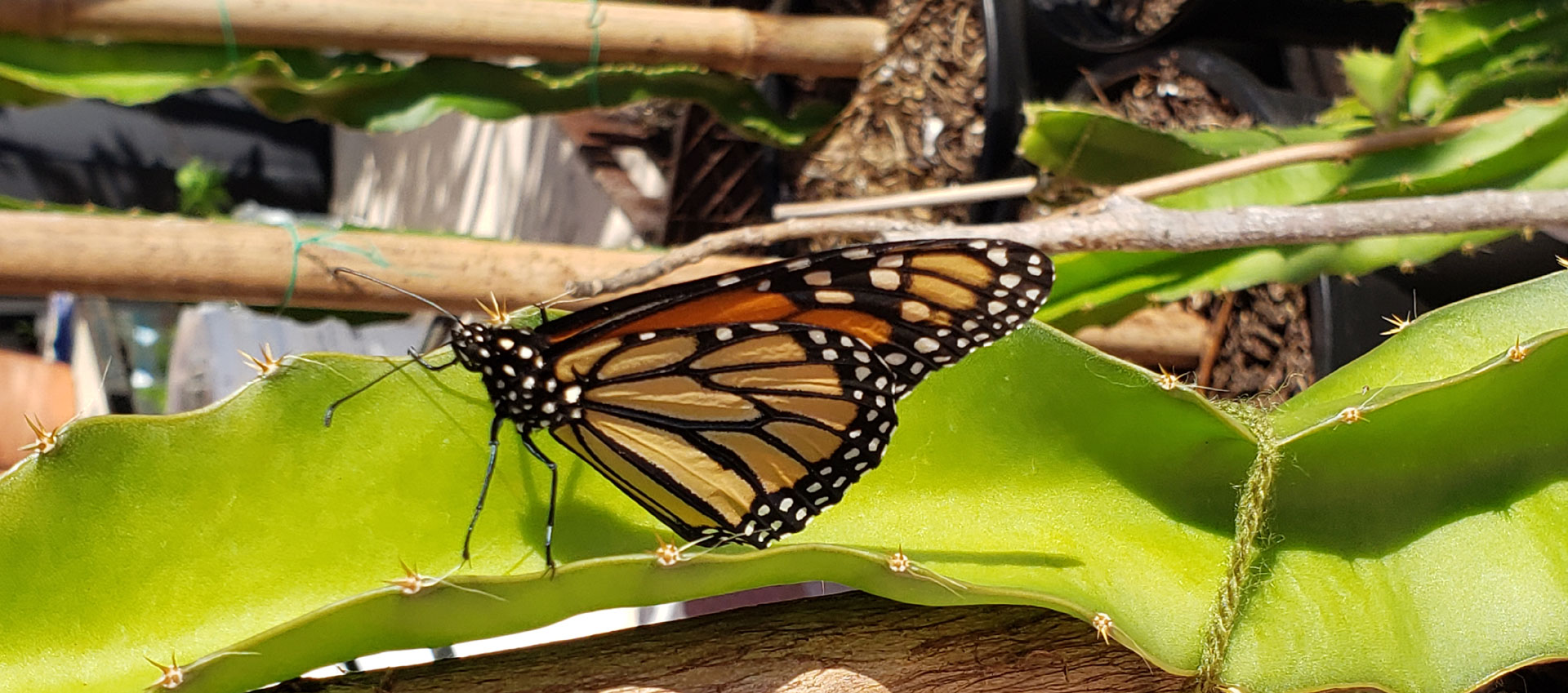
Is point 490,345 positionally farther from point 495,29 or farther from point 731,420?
point 495,29

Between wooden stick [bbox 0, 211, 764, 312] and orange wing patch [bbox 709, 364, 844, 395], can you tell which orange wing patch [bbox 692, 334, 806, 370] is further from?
wooden stick [bbox 0, 211, 764, 312]

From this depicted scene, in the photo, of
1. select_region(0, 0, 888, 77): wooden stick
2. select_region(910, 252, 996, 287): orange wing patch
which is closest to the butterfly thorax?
select_region(910, 252, 996, 287): orange wing patch

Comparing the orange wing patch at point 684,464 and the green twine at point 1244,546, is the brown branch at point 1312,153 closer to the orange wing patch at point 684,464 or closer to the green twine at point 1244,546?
the green twine at point 1244,546

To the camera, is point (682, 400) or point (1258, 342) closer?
point (682, 400)

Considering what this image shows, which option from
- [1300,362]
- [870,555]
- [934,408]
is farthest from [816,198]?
[870,555]

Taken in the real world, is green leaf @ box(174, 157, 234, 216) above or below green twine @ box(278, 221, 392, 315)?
above

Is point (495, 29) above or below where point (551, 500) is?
above

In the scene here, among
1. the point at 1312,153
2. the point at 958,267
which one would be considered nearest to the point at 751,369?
the point at 958,267
